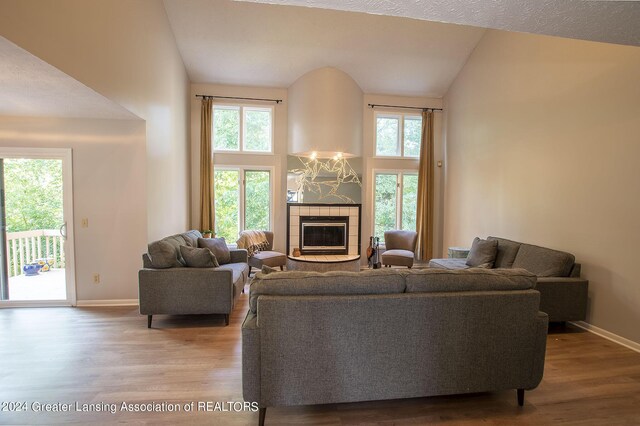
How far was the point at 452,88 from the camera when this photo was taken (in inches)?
245

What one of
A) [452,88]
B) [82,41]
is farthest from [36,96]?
[452,88]

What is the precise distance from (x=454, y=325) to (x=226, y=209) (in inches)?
201

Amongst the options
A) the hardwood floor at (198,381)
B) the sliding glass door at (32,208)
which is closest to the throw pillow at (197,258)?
the hardwood floor at (198,381)

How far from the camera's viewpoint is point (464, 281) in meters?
2.02

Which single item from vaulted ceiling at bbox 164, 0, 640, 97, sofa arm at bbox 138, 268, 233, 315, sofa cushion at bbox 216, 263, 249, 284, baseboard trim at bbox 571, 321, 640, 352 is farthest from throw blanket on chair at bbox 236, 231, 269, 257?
baseboard trim at bbox 571, 321, 640, 352

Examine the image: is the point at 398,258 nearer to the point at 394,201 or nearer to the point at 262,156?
the point at 394,201

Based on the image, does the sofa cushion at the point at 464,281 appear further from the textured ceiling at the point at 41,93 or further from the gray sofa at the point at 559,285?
the textured ceiling at the point at 41,93

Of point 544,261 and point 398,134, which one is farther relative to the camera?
point 398,134

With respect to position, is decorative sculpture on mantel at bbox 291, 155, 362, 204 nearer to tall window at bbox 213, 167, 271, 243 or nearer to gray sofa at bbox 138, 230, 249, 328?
tall window at bbox 213, 167, 271, 243

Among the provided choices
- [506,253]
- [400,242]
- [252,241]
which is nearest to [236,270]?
[252,241]

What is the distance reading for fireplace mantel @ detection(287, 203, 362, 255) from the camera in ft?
20.3

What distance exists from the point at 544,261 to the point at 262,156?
16.2 feet

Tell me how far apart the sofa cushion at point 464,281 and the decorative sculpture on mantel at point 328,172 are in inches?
169

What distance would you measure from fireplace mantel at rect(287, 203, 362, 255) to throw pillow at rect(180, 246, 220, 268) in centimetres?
255
